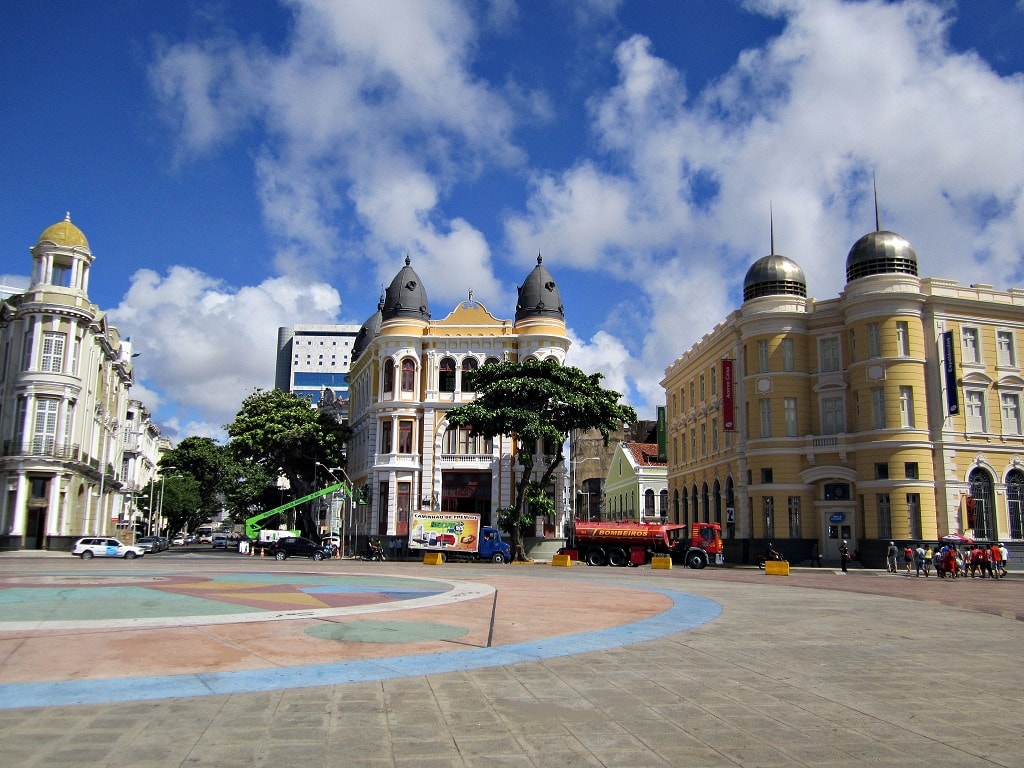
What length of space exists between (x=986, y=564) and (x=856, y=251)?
18904 millimetres

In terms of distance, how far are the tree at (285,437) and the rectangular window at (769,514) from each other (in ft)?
110

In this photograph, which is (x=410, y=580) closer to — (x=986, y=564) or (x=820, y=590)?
(x=820, y=590)

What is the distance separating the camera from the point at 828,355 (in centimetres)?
4994

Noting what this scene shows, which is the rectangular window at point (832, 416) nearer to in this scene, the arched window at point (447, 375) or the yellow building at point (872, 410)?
the yellow building at point (872, 410)

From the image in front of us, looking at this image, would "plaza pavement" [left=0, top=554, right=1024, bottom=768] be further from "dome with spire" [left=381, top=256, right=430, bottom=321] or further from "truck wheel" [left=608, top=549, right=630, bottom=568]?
"dome with spire" [left=381, top=256, right=430, bottom=321]

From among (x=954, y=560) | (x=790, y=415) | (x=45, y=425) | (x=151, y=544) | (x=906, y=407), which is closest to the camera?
(x=954, y=560)

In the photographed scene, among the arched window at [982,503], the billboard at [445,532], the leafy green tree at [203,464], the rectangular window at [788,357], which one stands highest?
the rectangular window at [788,357]

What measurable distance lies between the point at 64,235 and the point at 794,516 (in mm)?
51571

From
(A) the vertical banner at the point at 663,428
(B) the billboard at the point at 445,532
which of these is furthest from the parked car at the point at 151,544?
(A) the vertical banner at the point at 663,428

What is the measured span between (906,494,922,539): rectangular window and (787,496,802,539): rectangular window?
575 centimetres

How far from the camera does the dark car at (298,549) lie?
183 ft

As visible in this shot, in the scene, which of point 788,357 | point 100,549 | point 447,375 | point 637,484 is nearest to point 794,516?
point 788,357

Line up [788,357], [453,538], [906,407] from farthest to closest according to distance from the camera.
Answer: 1. [453,538]
2. [788,357]
3. [906,407]

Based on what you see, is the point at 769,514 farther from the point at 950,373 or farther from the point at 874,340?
the point at 950,373
